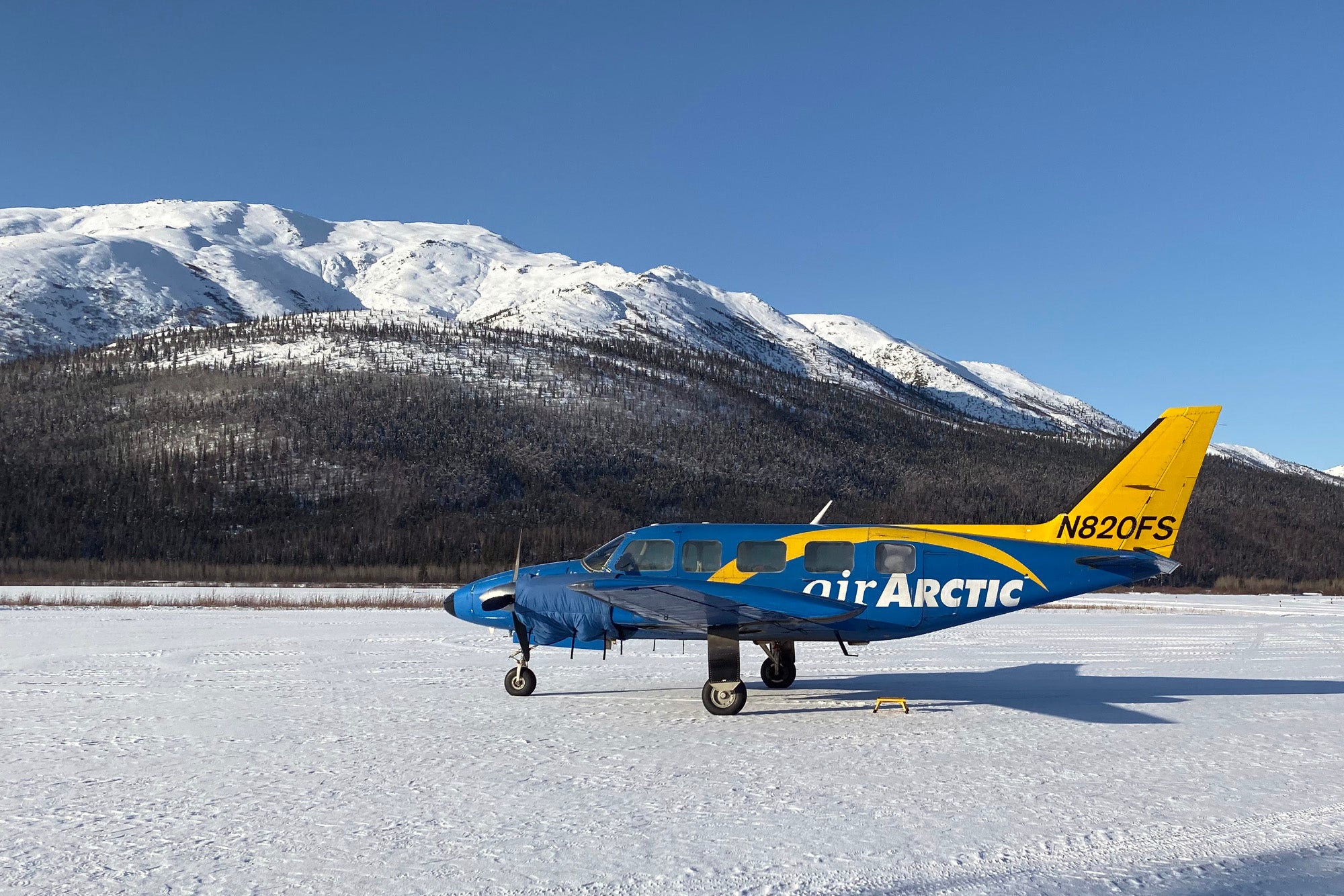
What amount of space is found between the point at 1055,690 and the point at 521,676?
9.13 m

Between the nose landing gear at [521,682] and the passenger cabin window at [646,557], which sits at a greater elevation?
the passenger cabin window at [646,557]

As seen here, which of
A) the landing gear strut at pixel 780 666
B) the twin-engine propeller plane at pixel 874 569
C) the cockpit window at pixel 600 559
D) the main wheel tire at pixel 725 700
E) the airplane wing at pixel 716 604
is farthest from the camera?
the landing gear strut at pixel 780 666

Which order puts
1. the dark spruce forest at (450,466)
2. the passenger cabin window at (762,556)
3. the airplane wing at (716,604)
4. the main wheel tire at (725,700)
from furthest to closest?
the dark spruce forest at (450,466), the passenger cabin window at (762,556), the main wheel tire at (725,700), the airplane wing at (716,604)

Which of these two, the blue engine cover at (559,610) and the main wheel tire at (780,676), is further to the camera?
the main wheel tire at (780,676)

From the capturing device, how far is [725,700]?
46.3ft

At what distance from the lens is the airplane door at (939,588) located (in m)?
15.0

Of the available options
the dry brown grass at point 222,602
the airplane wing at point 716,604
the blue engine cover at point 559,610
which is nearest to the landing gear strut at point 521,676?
the blue engine cover at point 559,610

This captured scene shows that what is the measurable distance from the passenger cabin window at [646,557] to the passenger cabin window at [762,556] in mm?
1126

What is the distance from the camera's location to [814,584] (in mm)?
15117

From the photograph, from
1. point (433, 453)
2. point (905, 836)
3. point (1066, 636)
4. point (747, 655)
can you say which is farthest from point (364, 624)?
point (433, 453)

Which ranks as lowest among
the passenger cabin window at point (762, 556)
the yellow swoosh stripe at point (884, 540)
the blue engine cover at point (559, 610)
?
the blue engine cover at point (559, 610)

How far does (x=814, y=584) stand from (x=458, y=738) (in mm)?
5954

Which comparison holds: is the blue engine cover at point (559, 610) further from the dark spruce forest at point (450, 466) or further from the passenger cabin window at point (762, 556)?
the dark spruce forest at point (450, 466)

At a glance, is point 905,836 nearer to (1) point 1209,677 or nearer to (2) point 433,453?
(1) point 1209,677
